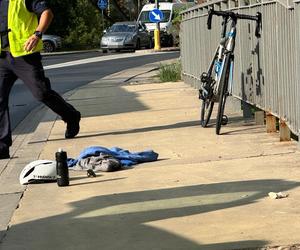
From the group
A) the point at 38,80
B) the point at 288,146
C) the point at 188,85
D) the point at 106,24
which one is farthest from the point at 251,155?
the point at 106,24

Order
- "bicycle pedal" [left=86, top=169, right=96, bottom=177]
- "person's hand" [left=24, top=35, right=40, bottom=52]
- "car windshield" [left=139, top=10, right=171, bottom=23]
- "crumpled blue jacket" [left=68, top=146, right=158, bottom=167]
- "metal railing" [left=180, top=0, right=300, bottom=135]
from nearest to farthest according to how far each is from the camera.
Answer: "bicycle pedal" [left=86, top=169, right=96, bottom=177], "metal railing" [left=180, top=0, right=300, bottom=135], "crumpled blue jacket" [left=68, top=146, right=158, bottom=167], "person's hand" [left=24, top=35, right=40, bottom=52], "car windshield" [left=139, top=10, right=171, bottom=23]

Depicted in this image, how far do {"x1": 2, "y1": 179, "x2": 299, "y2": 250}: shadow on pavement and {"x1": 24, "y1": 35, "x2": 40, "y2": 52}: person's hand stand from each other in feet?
8.57

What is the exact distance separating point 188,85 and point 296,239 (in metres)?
10.8

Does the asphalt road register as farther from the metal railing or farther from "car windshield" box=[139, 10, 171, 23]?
"car windshield" box=[139, 10, 171, 23]

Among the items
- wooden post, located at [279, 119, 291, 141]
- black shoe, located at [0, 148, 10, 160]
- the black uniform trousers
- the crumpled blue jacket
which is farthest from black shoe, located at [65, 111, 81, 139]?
wooden post, located at [279, 119, 291, 141]

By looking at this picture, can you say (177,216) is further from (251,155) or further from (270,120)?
(270,120)

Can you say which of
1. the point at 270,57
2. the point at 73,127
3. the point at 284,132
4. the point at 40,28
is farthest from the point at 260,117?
the point at 40,28

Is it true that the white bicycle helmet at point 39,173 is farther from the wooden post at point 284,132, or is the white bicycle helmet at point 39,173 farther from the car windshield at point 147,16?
the car windshield at point 147,16

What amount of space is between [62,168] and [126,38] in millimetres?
29529

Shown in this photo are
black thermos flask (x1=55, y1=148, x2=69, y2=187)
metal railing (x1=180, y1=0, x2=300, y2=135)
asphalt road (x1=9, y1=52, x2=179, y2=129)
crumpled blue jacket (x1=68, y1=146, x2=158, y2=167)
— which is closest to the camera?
black thermos flask (x1=55, y1=148, x2=69, y2=187)

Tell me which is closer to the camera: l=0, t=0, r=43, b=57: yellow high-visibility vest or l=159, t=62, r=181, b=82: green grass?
l=0, t=0, r=43, b=57: yellow high-visibility vest

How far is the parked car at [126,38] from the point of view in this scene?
1400 inches

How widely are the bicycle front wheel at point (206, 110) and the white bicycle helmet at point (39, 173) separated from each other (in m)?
2.88

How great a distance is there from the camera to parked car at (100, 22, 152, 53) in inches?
Answer: 1400
